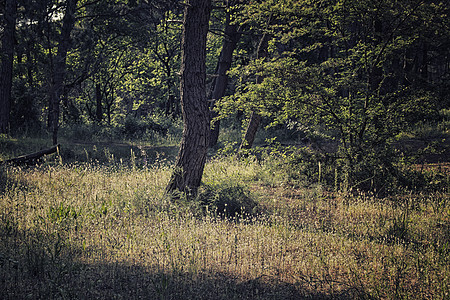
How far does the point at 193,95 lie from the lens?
7250mm

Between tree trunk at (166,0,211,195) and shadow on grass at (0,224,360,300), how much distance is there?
3.08 meters

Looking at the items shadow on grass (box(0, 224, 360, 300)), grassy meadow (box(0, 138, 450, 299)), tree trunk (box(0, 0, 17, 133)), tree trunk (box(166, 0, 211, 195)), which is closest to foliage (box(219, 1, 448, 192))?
grassy meadow (box(0, 138, 450, 299))

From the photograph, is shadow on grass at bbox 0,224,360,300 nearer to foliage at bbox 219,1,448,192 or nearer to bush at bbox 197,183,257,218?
bush at bbox 197,183,257,218

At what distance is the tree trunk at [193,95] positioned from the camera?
284 inches

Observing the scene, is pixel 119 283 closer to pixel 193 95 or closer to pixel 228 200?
pixel 228 200

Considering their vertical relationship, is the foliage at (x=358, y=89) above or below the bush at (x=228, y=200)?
above

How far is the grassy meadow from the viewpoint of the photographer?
386 cm

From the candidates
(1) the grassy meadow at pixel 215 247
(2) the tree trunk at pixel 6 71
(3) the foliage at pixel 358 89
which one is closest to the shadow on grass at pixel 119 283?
(1) the grassy meadow at pixel 215 247

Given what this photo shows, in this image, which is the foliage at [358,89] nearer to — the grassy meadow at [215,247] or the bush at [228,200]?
the grassy meadow at [215,247]

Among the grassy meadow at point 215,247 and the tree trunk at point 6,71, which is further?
the tree trunk at point 6,71

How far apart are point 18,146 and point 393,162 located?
1269cm

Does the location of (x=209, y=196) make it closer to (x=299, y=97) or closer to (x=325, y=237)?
(x=325, y=237)

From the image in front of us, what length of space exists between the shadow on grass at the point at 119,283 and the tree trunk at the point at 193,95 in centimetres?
308

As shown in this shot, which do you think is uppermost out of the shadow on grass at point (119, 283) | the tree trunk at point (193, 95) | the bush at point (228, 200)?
the tree trunk at point (193, 95)
